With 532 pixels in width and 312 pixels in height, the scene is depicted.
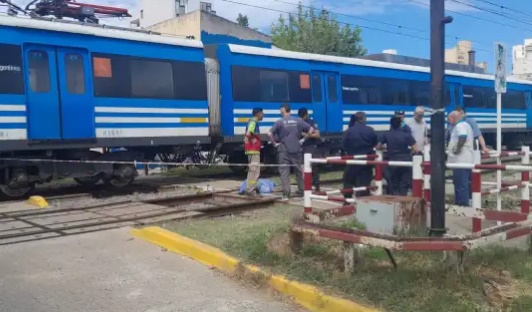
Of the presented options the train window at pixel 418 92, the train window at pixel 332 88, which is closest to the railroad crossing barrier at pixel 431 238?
the train window at pixel 332 88

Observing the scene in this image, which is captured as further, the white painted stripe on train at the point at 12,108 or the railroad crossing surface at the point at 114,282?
the white painted stripe on train at the point at 12,108

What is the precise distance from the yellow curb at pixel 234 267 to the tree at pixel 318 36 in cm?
3577

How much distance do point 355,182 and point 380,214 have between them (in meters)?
3.47

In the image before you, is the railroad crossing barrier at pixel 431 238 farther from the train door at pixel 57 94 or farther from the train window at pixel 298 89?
the train window at pixel 298 89

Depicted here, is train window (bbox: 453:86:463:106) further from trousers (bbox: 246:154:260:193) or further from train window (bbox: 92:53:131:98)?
train window (bbox: 92:53:131:98)

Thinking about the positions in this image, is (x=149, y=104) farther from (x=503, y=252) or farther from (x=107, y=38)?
(x=503, y=252)

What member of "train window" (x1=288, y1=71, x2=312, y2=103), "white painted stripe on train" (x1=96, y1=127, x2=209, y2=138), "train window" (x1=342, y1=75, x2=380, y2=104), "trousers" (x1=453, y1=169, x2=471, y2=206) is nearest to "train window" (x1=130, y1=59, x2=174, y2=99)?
"white painted stripe on train" (x1=96, y1=127, x2=209, y2=138)

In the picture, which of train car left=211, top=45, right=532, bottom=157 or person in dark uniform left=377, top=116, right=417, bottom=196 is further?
train car left=211, top=45, right=532, bottom=157

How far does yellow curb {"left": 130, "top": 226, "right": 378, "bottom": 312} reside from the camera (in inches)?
178

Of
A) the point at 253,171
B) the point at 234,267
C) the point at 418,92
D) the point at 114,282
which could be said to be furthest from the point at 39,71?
the point at 418,92

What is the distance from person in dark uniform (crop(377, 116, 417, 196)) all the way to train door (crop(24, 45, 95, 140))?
602cm

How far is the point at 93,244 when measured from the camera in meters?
7.12

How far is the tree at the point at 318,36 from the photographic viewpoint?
41.8 meters

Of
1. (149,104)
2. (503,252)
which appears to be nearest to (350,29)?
(149,104)
